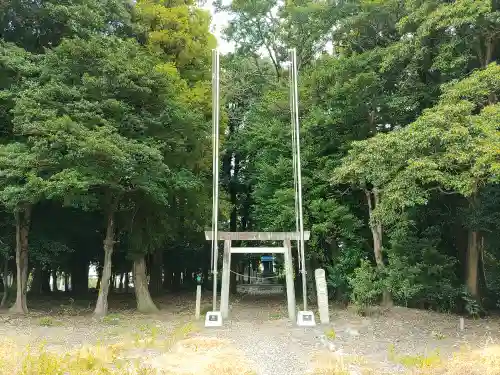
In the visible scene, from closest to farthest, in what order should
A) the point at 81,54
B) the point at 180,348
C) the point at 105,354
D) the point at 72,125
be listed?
the point at 105,354, the point at 180,348, the point at 72,125, the point at 81,54

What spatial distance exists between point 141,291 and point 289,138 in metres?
7.67

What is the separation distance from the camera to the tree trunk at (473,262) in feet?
44.3

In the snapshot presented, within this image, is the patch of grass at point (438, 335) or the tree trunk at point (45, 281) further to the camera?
the tree trunk at point (45, 281)

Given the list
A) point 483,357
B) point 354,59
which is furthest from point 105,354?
point 354,59

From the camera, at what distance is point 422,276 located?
12867 millimetres

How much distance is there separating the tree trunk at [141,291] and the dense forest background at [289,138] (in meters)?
A: 0.05

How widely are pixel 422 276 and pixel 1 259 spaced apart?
52.9 ft

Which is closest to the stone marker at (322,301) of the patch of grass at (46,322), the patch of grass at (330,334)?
the patch of grass at (330,334)

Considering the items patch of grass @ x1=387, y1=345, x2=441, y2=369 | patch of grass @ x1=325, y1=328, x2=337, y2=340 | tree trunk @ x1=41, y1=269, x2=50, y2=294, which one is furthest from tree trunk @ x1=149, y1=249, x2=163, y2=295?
patch of grass @ x1=387, y1=345, x2=441, y2=369

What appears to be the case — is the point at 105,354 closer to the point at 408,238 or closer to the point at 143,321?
the point at 143,321

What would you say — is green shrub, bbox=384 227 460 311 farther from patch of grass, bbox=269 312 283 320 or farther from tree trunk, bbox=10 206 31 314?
tree trunk, bbox=10 206 31 314

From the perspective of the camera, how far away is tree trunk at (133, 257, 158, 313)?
1570cm

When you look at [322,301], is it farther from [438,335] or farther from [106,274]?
[106,274]

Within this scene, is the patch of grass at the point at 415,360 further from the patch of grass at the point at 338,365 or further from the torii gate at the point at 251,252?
the torii gate at the point at 251,252
